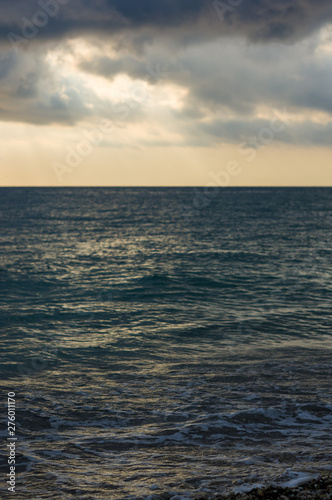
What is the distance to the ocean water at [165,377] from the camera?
8641mm

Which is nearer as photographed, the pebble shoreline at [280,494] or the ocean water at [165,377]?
the pebble shoreline at [280,494]

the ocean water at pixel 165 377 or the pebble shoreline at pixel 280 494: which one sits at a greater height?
the pebble shoreline at pixel 280 494

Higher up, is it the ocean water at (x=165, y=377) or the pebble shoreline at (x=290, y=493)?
the pebble shoreline at (x=290, y=493)

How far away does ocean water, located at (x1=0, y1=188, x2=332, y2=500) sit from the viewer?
8.64m

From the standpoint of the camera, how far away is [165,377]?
1433 cm

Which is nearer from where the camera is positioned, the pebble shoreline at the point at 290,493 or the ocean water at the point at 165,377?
the pebble shoreline at the point at 290,493

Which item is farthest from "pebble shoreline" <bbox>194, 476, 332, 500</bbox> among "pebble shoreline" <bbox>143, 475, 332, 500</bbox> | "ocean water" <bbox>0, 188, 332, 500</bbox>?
"ocean water" <bbox>0, 188, 332, 500</bbox>

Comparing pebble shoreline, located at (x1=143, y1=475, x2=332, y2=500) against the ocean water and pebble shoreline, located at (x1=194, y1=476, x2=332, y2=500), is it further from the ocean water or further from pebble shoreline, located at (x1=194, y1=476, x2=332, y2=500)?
the ocean water

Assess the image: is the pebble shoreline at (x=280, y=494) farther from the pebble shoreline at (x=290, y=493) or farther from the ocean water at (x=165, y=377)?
the ocean water at (x=165, y=377)

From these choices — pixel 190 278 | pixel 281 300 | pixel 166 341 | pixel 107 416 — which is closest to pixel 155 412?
pixel 107 416

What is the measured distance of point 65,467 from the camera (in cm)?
884

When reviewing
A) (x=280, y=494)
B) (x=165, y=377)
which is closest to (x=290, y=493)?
(x=280, y=494)

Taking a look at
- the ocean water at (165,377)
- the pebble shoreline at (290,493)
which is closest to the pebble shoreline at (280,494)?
the pebble shoreline at (290,493)

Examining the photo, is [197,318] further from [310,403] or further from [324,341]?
[310,403]
